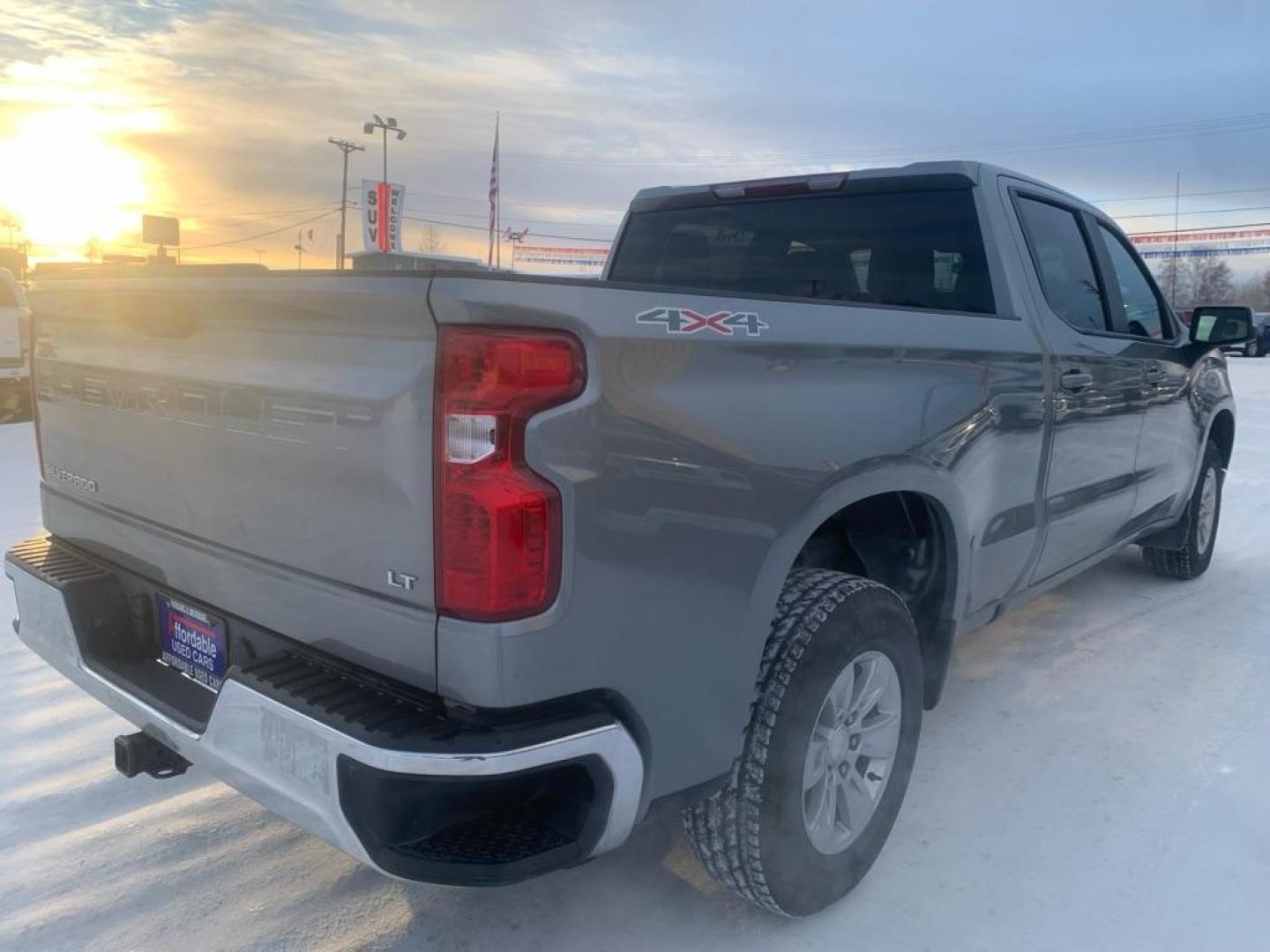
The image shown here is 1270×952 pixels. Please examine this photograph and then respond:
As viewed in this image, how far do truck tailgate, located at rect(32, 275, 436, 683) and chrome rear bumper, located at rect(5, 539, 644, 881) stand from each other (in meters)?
0.18

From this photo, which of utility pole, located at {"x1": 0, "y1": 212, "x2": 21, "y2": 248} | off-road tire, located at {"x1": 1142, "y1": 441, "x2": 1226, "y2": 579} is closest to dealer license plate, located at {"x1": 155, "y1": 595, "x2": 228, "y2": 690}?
off-road tire, located at {"x1": 1142, "y1": 441, "x2": 1226, "y2": 579}

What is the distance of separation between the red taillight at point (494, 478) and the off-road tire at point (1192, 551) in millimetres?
4693

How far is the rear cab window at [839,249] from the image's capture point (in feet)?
11.1

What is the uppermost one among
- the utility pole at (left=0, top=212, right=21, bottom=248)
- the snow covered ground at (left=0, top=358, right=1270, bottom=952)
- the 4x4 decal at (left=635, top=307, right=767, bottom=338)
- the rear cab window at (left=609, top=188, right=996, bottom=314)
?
the utility pole at (left=0, top=212, right=21, bottom=248)

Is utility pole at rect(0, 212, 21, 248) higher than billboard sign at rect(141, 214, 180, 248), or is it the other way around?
utility pole at rect(0, 212, 21, 248)

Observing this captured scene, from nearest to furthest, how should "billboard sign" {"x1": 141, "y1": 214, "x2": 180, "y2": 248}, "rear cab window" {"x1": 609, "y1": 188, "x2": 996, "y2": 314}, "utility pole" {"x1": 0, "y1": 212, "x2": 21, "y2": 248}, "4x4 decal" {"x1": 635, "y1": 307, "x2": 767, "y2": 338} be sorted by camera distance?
"4x4 decal" {"x1": 635, "y1": 307, "x2": 767, "y2": 338} < "rear cab window" {"x1": 609, "y1": 188, "x2": 996, "y2": 314} < "billboard sign" {"x1": 141, "y1": 214, "x2": 180, "y2": 248} < "utility pole" {"x1": 0, "y1": 212, "x2": 21, "y2": 248}

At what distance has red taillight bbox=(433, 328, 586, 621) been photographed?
1.73 meters

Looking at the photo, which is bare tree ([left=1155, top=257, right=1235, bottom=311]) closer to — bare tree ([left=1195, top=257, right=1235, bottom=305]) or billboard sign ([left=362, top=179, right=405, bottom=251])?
bare tree ([left=1195, top=257, right=1235, bottom=305])

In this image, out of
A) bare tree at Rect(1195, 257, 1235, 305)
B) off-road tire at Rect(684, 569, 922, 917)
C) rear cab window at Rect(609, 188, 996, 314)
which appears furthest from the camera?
bare tree at Rect(1195, 257, 1235, 305)

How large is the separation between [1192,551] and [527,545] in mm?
4950

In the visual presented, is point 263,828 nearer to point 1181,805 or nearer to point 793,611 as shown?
point 793,611

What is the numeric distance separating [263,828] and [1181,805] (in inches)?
109

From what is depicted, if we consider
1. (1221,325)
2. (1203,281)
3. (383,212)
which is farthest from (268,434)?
(1203,281)

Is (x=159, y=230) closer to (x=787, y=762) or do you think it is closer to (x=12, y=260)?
(x=787, y=762)
